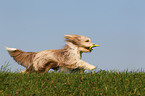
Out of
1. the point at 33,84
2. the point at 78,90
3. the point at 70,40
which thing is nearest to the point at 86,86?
the point at 78,90

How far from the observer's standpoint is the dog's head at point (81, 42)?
877cm

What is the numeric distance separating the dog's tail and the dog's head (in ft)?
5.59

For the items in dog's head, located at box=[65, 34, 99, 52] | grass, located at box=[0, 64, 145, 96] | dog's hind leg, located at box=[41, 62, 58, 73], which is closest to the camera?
grass, located at box=[0, 64, 145, 96]

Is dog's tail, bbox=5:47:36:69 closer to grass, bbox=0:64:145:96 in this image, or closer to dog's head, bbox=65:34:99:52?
grass, bbox=0:64:145:96

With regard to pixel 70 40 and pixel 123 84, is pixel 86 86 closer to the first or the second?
pixel 123 84

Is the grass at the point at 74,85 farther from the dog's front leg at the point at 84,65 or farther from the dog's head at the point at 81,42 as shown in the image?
the dog's head at the point at 81,42

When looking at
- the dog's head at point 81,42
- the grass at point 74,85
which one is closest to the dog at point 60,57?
the dog's head at point 81,42

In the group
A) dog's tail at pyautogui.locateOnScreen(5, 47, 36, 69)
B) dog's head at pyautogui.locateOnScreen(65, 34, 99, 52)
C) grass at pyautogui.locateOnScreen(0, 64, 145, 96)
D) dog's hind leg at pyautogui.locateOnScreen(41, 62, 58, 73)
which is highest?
dog's head at pyautogui.locateOnScreen(65, 34, 99, 52)

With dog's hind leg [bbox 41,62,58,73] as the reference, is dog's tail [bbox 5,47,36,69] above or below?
above

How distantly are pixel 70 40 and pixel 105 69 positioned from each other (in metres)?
1.90

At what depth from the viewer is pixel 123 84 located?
21.6 feet

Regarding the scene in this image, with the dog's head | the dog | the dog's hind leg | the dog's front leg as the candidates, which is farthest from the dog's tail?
the dog's front leg

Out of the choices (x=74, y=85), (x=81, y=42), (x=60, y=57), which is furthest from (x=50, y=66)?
(x=74, y=85)

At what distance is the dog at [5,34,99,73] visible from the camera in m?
8.42
